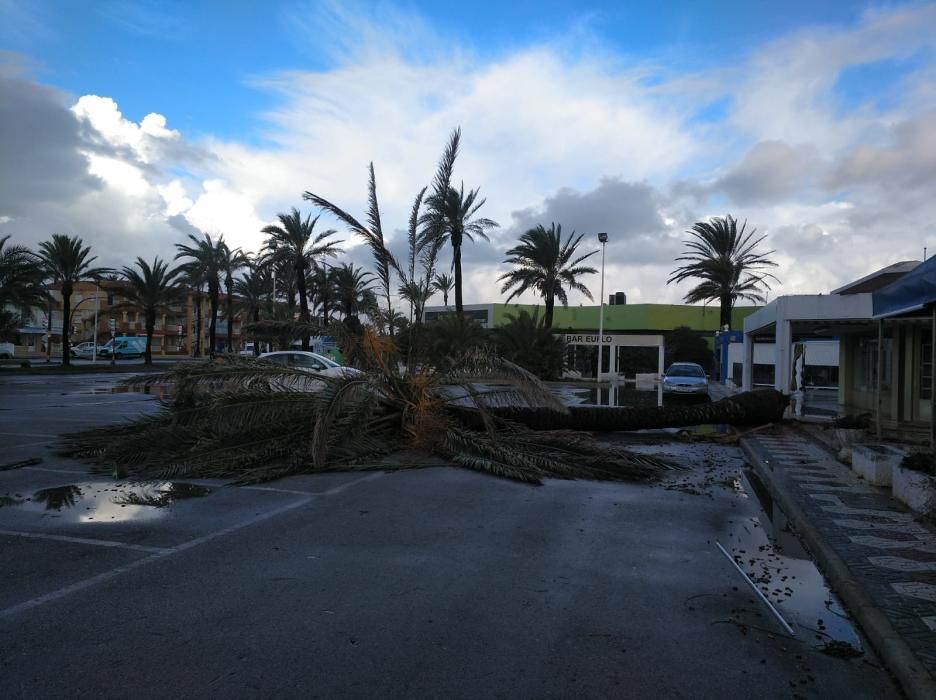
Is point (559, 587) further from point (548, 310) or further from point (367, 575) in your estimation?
point (548, 310)

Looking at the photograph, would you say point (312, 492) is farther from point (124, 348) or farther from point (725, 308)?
point (124, 348)

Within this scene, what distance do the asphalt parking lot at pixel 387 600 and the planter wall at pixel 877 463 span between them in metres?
1.77

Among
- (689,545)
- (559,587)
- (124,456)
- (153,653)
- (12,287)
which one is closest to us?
(153,653)

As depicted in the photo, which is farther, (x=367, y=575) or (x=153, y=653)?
(x=367, y=575)

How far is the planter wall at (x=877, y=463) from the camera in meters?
8.23

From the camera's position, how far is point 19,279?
36.6 meters

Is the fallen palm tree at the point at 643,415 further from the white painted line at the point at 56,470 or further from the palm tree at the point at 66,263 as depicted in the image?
the palm tree at the point at 66,263

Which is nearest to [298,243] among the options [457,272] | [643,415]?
[457,272]

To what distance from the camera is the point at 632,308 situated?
57750mm

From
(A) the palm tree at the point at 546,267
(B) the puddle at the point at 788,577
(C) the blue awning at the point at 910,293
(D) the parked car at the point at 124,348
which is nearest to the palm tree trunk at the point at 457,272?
(A) the palm tree at the point at 546,267

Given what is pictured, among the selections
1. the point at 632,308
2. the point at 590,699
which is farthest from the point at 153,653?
the point at 632,308

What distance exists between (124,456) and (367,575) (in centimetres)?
579

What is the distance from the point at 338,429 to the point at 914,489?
7190 mm

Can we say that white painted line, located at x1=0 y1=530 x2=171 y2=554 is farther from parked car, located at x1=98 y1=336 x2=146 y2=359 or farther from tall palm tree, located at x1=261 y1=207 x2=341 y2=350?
parked car, located at x1=98 y1=336 x2=146 y2=359
